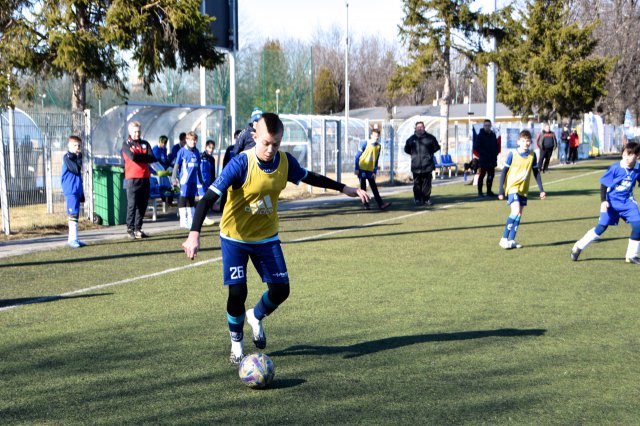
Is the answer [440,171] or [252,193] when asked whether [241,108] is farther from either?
[252,193]

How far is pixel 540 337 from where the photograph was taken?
650 cm

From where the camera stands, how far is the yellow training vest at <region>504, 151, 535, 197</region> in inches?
469

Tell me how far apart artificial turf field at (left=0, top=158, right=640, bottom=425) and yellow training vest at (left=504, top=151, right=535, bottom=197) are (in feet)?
3.30

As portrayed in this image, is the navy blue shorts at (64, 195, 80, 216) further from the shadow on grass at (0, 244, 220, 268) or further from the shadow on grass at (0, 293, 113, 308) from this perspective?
the shadow on grass at (0, 293, 113, 308)

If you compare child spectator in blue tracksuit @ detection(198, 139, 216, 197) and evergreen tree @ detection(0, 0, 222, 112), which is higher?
evergreen tree @ detection(0, 0, 222, 112)

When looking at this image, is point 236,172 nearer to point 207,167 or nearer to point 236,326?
point 236,326

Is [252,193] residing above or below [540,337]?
above

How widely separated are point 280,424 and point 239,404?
49 centimetres

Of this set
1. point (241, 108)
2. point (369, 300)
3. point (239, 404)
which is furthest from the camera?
point (241, 108)

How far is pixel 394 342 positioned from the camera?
6.36 metres

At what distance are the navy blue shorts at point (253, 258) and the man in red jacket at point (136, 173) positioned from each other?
7.88 m

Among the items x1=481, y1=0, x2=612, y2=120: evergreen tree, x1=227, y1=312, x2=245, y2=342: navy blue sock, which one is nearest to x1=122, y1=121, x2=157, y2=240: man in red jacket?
x1=227, y1=312, x2=245, y2=342: navy blue sock

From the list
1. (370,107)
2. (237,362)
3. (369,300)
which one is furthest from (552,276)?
(370,107)

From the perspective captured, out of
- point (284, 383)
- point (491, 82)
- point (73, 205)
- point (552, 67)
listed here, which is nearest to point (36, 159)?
point (73, 205)
